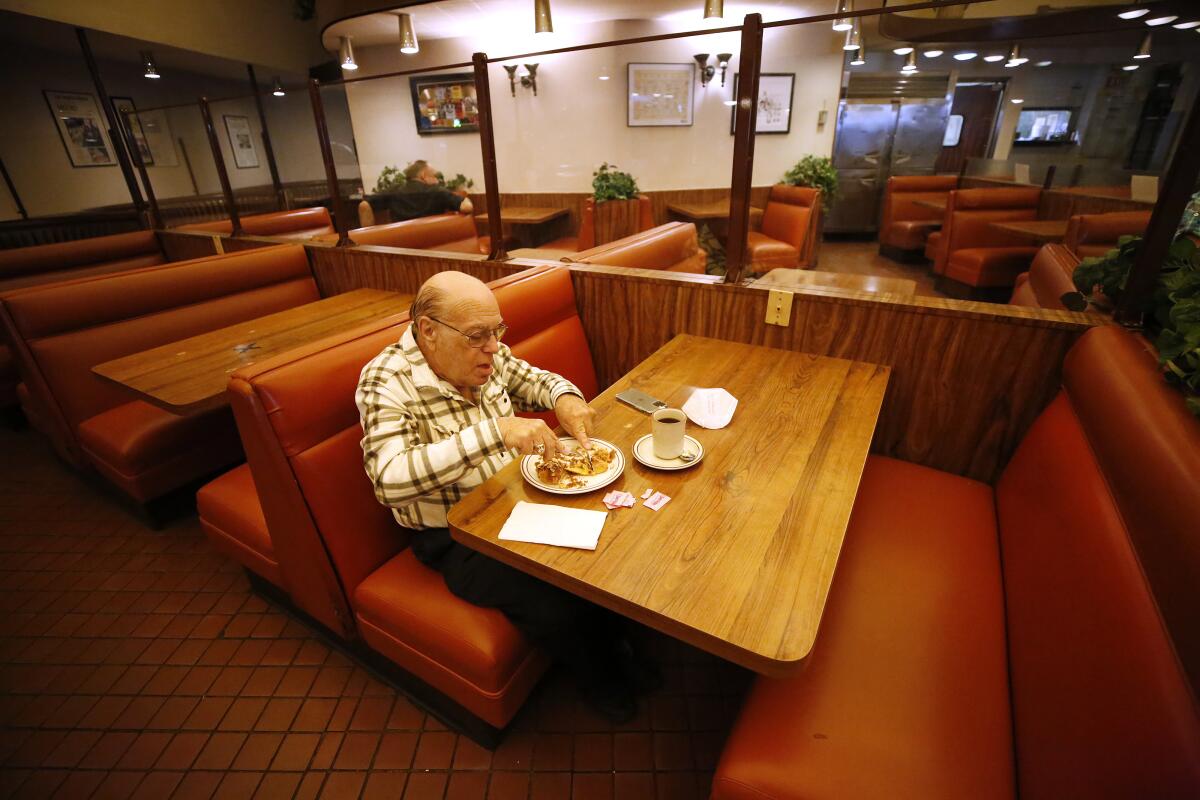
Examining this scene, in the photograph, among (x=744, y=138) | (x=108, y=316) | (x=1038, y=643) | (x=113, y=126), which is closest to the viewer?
(x=1038, y=643)

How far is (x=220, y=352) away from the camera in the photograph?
7.36 ft

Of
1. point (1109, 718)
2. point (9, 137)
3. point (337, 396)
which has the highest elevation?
point (9, 137)

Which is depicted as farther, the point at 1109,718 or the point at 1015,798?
the point at 1015,798

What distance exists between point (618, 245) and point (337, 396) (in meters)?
1.83

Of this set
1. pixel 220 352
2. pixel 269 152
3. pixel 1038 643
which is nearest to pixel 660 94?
pixel 269 152

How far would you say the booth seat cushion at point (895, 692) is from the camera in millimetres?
934

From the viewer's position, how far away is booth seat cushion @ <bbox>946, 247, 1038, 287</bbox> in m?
4.94

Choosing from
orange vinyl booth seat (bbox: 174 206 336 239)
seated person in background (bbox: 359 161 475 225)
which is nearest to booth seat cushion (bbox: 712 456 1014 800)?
orange vinyl booth seat (bbox: 174 206 336 239)

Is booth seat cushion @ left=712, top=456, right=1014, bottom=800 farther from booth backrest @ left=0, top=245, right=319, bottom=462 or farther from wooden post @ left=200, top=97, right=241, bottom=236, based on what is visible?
wooden post @ left=200, top=97, right=241, bottom=236

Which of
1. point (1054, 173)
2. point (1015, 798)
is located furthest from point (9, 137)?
point (1054, 173)

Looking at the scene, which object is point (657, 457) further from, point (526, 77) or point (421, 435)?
point (526, 77)

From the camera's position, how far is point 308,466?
4.39 ft

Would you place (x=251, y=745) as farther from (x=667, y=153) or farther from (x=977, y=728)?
(x=667, y=153)

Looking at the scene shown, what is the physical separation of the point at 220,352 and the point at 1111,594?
290cm
